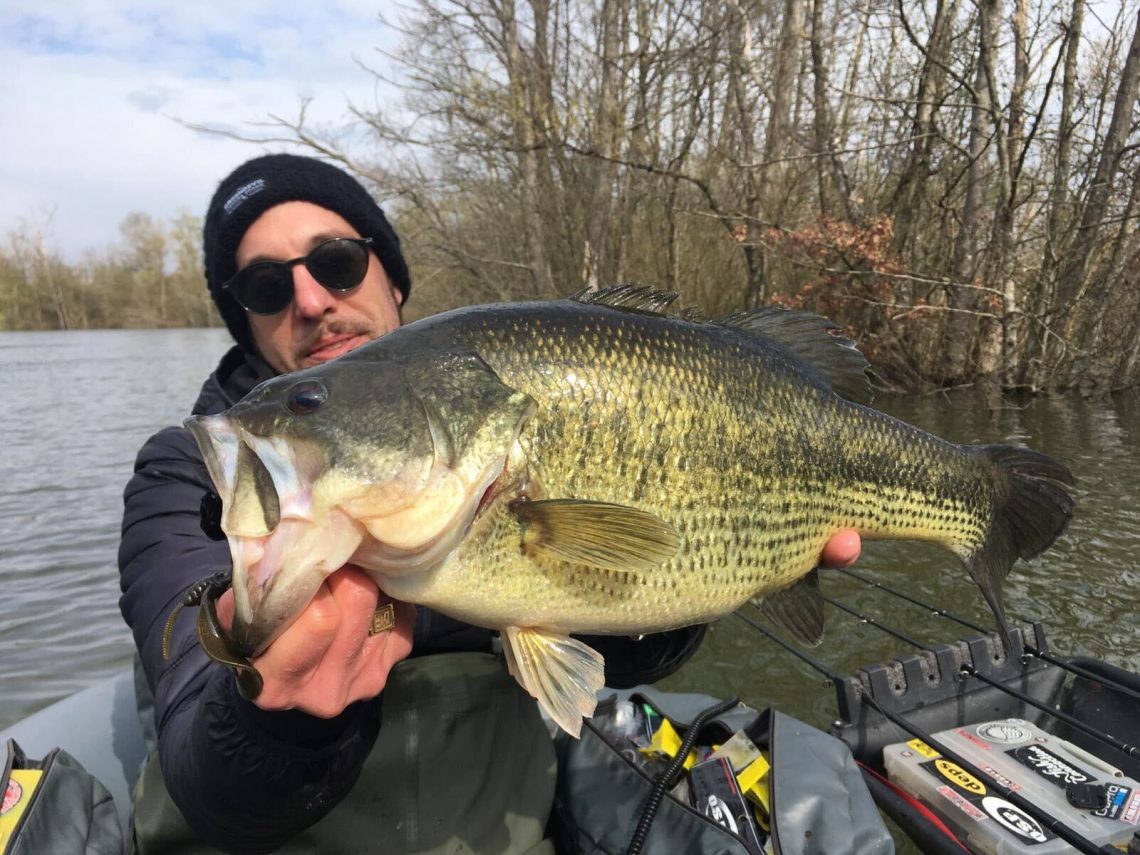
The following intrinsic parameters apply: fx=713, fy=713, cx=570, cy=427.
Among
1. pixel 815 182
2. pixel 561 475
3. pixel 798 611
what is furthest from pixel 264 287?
pixel 815 182

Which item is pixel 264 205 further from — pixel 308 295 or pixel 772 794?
pixel 772 794

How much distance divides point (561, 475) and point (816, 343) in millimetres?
1002

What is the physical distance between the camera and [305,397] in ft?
4.26

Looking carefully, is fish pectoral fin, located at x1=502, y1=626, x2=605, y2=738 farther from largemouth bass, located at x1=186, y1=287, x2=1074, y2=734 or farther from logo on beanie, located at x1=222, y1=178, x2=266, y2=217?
logo on beanie, located at x1=222, y1=178, x2=266, y2=217

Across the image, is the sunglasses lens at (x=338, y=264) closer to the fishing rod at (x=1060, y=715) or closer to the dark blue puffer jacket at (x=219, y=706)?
the dark blue puffer jacket at (x=219, y=706)

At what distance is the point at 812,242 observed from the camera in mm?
11695

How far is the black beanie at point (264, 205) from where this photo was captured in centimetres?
258

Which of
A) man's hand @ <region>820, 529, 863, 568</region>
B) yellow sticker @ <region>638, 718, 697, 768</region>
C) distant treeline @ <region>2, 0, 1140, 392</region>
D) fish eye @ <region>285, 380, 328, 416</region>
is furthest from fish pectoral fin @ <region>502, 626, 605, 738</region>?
distant treeline @ <region>2, 0, 1140, 392</region>

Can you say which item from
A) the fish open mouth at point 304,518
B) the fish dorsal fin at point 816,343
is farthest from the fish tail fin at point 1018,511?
the fish open mouth at point 304,518

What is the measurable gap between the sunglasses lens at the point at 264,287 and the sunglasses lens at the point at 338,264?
96 millimetres

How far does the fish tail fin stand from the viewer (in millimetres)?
2145

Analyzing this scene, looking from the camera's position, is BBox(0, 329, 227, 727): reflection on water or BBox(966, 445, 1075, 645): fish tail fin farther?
BBox(0, 329, 227, 727): reflection on water

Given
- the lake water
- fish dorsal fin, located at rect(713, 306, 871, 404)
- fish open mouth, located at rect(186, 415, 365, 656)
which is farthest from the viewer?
the lake water

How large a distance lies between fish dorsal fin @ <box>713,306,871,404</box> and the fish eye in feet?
3.64
